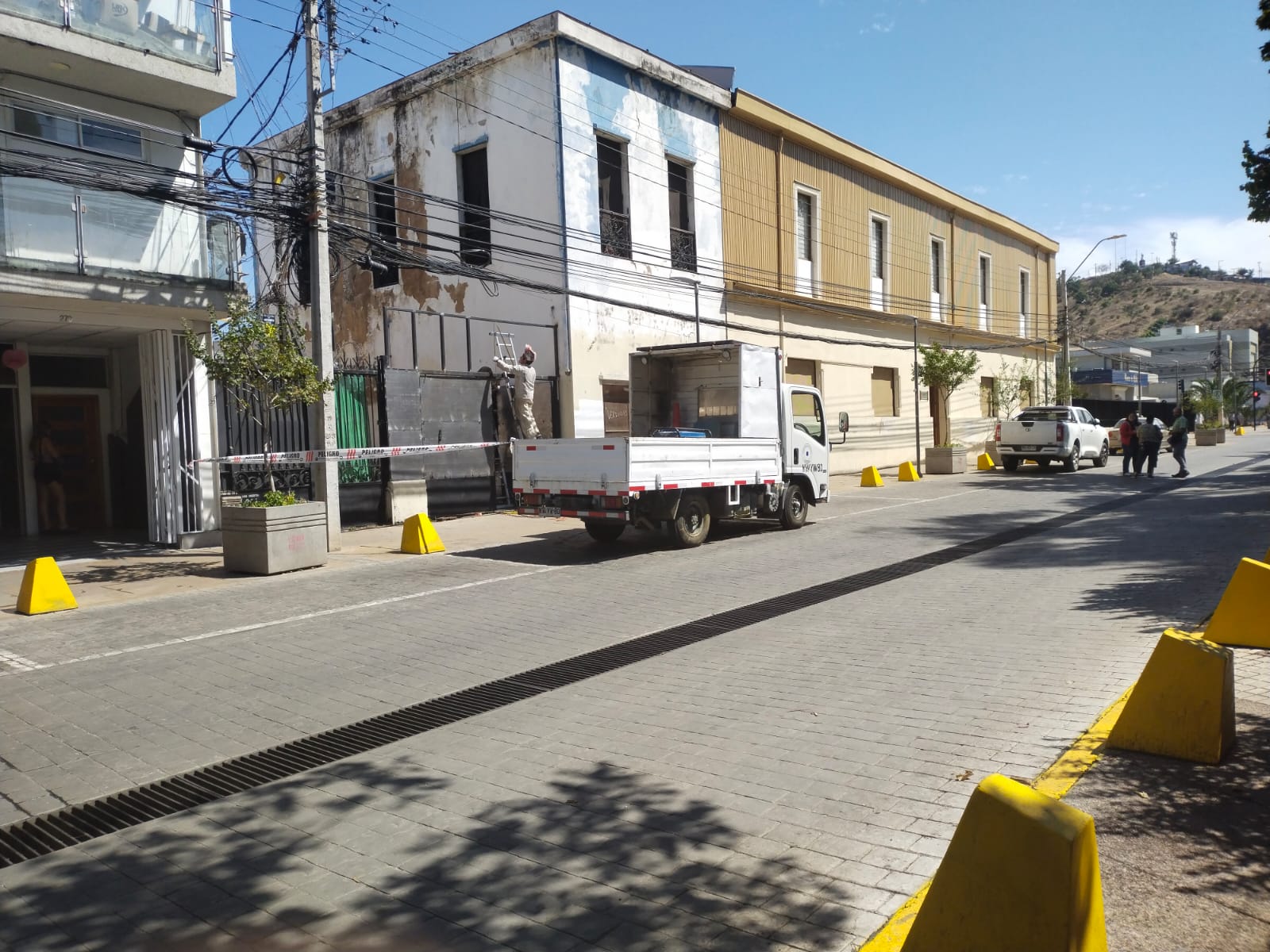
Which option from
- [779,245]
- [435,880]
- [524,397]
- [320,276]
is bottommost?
[435,880]

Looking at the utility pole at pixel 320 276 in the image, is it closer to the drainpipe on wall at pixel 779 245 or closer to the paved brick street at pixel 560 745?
the paved brick street at pixel 560 745

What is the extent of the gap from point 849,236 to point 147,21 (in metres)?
22.3

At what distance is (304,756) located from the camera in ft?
17.5

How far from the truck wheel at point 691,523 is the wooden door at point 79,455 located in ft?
35.1

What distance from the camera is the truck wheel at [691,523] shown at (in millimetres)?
13492

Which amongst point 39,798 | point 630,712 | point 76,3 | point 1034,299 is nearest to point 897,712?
point 630,712

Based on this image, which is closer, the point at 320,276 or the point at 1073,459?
the point at 320,276

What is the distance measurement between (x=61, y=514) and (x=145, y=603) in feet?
24.5

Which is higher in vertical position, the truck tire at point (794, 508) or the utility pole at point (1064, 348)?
the utility pole at point (1064, 348)

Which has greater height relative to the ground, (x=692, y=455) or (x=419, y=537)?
(x=692, y=455)

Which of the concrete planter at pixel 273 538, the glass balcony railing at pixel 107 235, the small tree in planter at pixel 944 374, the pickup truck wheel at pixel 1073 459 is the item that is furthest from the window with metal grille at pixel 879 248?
the concrete planter at pixel 273 538

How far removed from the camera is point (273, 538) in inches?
471

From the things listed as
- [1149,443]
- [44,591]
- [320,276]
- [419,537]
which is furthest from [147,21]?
[1149,443]

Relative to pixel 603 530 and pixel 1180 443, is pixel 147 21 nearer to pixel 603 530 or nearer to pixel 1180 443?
pixel 603 530
